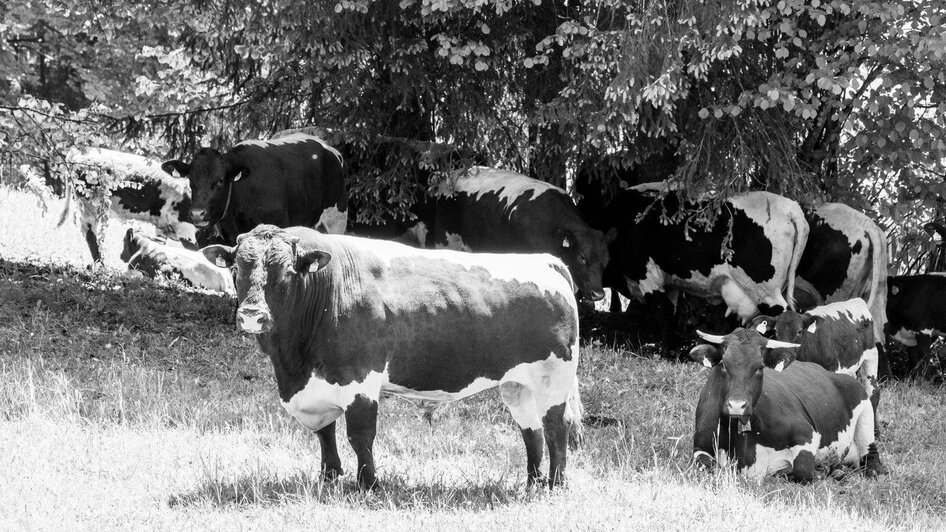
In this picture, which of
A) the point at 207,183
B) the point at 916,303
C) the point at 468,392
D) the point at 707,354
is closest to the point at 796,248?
the point at 916,303

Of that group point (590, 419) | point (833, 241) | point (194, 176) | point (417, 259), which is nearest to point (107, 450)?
point (417, 259)

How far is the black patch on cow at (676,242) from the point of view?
1404 cm

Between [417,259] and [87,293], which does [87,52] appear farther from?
[417,259]

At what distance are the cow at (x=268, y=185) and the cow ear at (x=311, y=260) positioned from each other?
6.12 m

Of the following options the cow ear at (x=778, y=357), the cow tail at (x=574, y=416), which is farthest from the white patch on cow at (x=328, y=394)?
the cow ear at (x=778, y=357)

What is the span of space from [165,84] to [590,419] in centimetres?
821

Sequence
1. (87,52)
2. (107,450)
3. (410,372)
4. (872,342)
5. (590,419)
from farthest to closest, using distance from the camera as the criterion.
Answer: (87,52) → (872,342) → (590,419) → (107,450) → (410,372)

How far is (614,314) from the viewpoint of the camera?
1689cm

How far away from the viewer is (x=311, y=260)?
694 centimetres

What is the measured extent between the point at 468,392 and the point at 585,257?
6.42m

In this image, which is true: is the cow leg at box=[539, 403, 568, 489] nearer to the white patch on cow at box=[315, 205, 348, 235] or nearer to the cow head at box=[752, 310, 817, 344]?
the cow head at box=[752, 310, 817, 344]

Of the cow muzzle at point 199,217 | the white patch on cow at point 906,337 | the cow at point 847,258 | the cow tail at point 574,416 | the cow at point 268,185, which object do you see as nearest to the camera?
the cow tail at point 574,416

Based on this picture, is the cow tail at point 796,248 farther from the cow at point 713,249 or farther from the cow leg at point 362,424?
the cow leg at point 362,424

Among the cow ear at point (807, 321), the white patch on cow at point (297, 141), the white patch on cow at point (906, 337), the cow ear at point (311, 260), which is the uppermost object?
the white patch on cow at point (297, 141)
